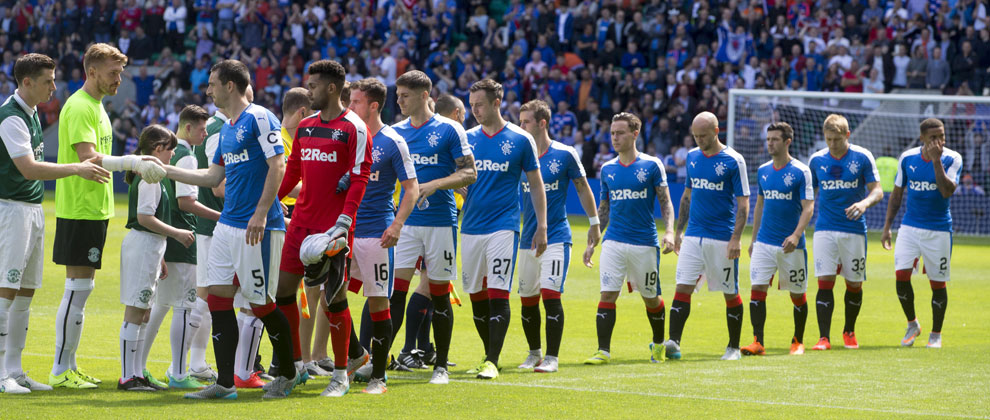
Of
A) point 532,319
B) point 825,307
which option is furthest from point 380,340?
point 825,307

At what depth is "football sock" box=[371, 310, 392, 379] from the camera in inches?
293

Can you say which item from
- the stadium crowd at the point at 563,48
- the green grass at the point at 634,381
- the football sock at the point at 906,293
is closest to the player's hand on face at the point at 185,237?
the green grass at the point at 634,381

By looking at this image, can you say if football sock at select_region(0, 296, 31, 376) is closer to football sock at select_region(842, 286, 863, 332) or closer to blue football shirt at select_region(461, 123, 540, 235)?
blue football shirt at select_region(461, 123, 540, 235)

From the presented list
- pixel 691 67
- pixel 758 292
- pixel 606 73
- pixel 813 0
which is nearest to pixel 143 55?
pixel 606 73

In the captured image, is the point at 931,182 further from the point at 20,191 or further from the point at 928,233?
the point at 20,191

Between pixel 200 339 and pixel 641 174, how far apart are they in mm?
4090

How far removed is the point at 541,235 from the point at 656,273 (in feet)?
6.23

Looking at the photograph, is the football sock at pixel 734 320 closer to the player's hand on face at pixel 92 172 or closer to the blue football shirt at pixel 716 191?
the blue football shirt at pixel 716 191

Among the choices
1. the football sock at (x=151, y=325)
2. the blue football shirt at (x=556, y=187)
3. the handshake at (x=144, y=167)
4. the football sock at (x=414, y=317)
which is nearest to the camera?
the handshake at (x=144, y=167)

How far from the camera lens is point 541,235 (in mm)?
8242

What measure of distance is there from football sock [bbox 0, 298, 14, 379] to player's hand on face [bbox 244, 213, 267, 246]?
6.40 feet

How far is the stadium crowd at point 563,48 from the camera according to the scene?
85.7ft

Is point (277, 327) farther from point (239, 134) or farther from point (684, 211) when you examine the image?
point (684, 211)

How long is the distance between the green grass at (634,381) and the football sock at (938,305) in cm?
27
